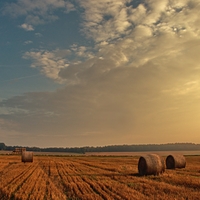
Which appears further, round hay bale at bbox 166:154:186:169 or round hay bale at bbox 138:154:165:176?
round hay bale at bbox 166:154:186:169

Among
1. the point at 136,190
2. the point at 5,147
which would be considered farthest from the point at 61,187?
the point at 5,147

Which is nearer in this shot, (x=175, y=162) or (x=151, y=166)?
(x=151, y=166)

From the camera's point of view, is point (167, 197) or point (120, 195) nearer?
point (167, 197)

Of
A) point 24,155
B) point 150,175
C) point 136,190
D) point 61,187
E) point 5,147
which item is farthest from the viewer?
point 5,147

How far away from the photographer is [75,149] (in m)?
180

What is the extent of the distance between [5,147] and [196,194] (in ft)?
650

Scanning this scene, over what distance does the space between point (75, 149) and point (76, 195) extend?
559 ft

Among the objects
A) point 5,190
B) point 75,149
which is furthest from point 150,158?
point 75,149

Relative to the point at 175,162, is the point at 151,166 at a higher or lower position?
lower

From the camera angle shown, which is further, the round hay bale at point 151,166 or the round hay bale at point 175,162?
the round hay bale at point 175,162

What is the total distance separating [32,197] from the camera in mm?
12164

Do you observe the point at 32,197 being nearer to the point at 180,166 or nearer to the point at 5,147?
the point at 180,166

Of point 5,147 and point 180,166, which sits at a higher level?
point 5,147

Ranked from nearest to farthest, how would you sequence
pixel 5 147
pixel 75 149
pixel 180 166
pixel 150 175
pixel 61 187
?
pixel 61 187
pixel 150 175
pixel 180 166
pixel 75 149
pixel 5 147
